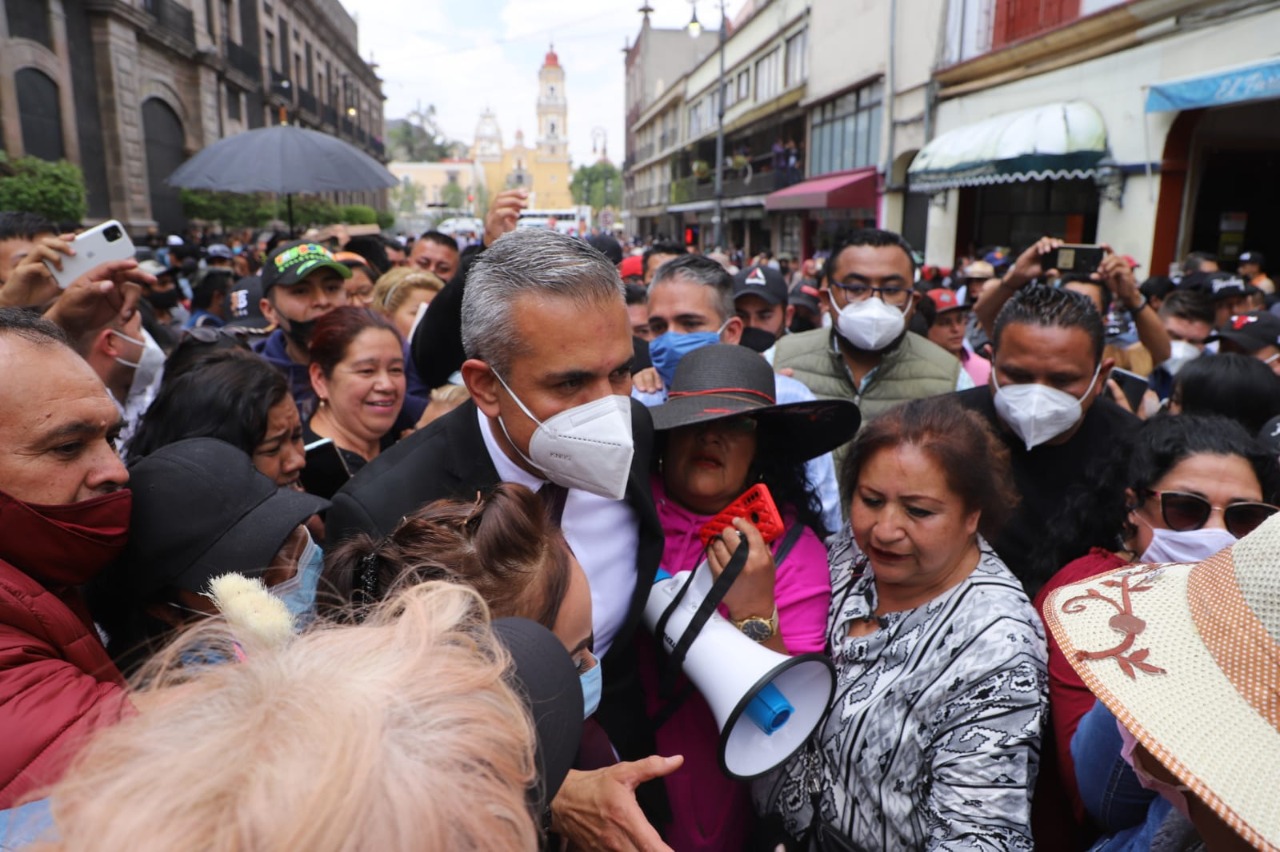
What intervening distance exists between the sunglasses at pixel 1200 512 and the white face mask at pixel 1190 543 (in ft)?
0.09

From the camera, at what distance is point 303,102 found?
34.6m

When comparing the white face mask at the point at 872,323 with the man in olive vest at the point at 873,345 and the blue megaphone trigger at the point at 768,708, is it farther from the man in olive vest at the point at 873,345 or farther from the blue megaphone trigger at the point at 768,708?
the blue megaphone trigger at the point at 768,708

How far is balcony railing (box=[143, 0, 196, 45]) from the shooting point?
20.1 m

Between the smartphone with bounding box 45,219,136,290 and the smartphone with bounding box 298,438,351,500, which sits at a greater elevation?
the smartphone with bounding box 45,219,136,290

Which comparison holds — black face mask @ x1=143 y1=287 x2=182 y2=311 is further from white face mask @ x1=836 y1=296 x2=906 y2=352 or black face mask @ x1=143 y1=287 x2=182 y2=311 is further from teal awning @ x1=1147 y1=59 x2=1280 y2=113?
teal awning @ x1=1147 y1=59 x2=1280 y2=113

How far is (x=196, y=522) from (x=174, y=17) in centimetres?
2555

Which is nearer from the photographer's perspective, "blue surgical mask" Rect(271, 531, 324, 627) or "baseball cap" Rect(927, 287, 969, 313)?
"blue surgical mask" Rect(271, 531, 324, 627)

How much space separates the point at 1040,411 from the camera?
2682mm

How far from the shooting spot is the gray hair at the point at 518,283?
1803 millimetres

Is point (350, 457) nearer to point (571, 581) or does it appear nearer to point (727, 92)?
point (571, 581)

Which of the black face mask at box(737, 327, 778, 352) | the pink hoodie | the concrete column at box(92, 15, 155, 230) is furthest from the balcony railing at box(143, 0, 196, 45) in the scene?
the pink hoodie

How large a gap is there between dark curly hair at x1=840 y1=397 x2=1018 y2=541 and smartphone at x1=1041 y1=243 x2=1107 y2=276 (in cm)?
234

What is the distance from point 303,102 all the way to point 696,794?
39454mm

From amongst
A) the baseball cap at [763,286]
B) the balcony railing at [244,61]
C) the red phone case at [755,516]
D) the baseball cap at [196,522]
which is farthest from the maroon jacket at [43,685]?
the balcony railing at [244,61]
